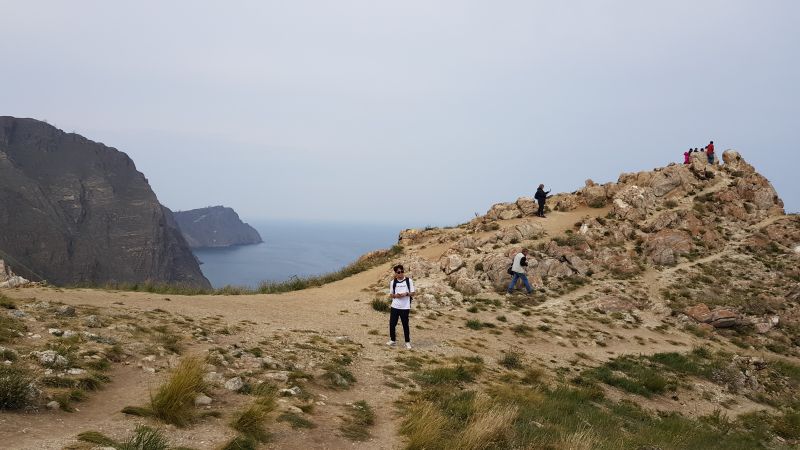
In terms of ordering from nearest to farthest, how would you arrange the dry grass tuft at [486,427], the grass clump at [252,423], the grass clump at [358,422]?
the grass clump at [252,423] → the dry grass tuft at [486,427] → the grass clump at [358,422]

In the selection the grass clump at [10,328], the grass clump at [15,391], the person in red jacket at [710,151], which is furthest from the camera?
the person in red jacket at [710,151]

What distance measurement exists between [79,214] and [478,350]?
171 m

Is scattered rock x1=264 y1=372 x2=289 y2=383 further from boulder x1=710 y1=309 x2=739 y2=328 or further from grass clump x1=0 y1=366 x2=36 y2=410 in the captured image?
boulder x1=710 y1=309 x2=739 y2=328

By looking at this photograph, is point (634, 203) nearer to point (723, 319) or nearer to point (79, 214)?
point (723, 319)

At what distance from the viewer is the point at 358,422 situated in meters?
7.82

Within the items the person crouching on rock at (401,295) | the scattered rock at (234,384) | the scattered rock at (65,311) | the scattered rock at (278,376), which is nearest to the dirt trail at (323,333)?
the scattered rock at (278,376)

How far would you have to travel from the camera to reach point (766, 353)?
20.4m

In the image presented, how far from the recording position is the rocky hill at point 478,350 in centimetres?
701

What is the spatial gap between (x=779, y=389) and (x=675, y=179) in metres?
24.4

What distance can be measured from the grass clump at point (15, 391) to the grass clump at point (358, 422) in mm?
4741

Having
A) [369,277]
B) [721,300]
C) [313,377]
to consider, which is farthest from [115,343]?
[721,300]

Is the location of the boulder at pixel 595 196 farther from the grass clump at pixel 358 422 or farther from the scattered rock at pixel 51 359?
the scattered rock at pixel 51 359

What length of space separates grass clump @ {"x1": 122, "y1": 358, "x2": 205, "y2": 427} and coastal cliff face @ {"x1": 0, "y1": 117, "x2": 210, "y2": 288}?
11542cm

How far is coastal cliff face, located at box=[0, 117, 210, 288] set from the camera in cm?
12031
